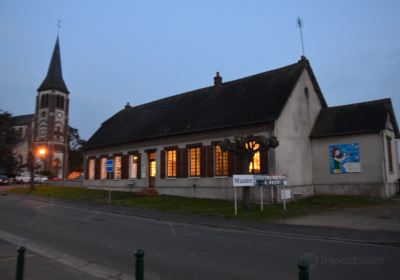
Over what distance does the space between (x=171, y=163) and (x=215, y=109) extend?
4848 millimetres

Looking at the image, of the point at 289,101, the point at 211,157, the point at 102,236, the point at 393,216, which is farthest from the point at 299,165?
the point at 102,236

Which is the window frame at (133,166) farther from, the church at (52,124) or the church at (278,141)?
the church at (52,124)

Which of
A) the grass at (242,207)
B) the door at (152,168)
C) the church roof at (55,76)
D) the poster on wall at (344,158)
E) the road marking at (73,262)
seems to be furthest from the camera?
the church roof at (55,76)

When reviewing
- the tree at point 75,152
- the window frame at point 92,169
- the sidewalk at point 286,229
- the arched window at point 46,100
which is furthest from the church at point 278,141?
the tree at point 75,152

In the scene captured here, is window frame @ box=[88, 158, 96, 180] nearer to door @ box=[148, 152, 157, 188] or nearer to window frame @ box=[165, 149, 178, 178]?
door @ box=[148, 152, 157, 188]

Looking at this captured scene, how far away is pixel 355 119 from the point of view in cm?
2295

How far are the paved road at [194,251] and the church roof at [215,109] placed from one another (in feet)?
33.3

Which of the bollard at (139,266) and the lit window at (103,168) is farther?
the lit window at (103,168)

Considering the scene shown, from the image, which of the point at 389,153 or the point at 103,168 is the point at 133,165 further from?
the point at 389,153

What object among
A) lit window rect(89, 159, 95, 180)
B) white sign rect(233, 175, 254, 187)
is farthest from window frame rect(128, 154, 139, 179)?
white sign rect(233, 175, 254, 187)

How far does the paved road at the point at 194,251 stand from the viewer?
7351mm

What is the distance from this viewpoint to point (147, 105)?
35219 mm

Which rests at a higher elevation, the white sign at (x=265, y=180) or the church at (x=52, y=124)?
the church at (x=52, y=124)

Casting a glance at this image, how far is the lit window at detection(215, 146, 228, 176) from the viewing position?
75.2 feet
